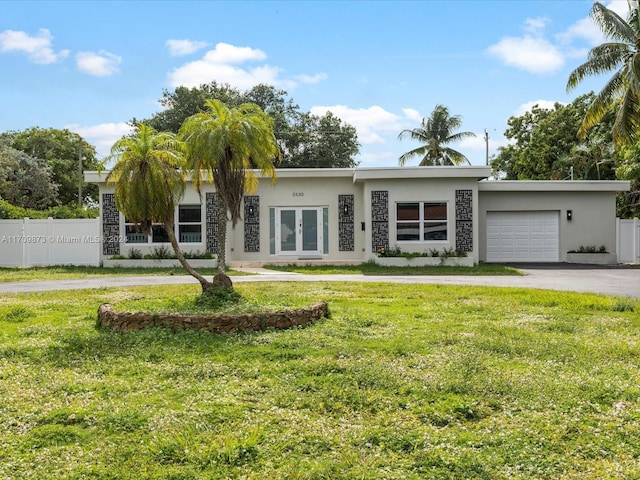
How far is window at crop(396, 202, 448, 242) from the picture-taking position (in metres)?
20.3

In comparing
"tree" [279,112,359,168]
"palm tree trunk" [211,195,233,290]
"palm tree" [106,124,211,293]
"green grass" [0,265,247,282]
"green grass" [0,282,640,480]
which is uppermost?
"tree" [279,112,359,168]

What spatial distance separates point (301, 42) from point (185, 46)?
550 centimetres

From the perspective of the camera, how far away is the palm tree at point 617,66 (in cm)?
1870

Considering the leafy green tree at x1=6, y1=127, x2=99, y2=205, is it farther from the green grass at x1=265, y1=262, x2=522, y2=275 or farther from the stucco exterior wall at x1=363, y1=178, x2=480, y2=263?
the stucco exterior wall at x1=363, y1=178, x2=480, y2=263

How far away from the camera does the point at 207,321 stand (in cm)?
730

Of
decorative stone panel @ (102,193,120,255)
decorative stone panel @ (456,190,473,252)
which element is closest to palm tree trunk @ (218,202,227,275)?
decorative stone panel @ (456,190,473,252)

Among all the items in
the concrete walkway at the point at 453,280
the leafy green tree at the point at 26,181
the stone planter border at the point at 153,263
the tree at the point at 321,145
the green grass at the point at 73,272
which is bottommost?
the concrete walkway at the point at 453,280

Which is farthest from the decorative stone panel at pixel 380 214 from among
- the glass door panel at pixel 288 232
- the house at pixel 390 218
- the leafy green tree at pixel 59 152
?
the leafy green tree at pixel 59 152

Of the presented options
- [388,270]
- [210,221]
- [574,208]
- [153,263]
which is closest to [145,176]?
[388,270]

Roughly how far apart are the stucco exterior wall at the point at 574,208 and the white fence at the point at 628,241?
0.91 metres

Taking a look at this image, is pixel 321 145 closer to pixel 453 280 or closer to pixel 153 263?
pixel 153 263

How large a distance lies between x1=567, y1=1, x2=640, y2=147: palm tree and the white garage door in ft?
13.4

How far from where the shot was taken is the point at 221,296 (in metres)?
8.51

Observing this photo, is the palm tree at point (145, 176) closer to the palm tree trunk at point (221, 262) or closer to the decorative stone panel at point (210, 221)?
the palm tree trunk at point (221, 262)
